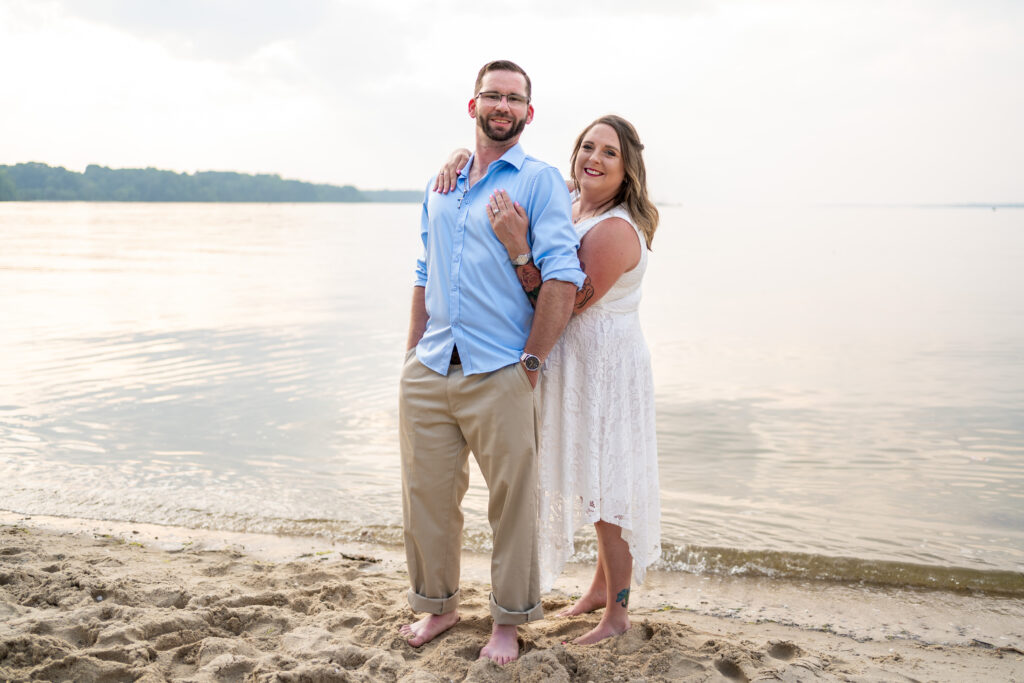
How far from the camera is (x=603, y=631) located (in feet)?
10.7

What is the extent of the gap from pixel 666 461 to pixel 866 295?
1429 cm

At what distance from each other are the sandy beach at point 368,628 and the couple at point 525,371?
210mm

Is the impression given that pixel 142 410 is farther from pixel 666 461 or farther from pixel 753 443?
pixel 753 443

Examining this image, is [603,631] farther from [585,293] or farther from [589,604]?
[585,293]

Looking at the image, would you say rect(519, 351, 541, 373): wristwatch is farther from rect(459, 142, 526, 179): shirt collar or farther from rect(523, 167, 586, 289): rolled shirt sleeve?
rect(459, 142, 526, 179): shirt collar

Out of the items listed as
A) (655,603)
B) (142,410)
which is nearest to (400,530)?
(655,603)

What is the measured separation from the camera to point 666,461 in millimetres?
6453

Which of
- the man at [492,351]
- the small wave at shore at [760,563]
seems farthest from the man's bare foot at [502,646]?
the small wave at shore at [760,563]

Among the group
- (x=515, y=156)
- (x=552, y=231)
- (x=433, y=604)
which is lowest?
(x=433, y=604)

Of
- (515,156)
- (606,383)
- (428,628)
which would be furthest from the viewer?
(428,628)

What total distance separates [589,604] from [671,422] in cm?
417

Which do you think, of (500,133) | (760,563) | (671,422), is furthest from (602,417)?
(671,422)

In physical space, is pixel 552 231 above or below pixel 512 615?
above

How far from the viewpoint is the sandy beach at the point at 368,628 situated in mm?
2881
